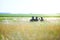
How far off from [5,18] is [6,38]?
28 centimetres

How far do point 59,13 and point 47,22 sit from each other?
8.4 inches

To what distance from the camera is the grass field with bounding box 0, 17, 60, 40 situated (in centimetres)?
171

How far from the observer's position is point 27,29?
1736 mm

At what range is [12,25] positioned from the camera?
1.75 meters

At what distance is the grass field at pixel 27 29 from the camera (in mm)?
1707
